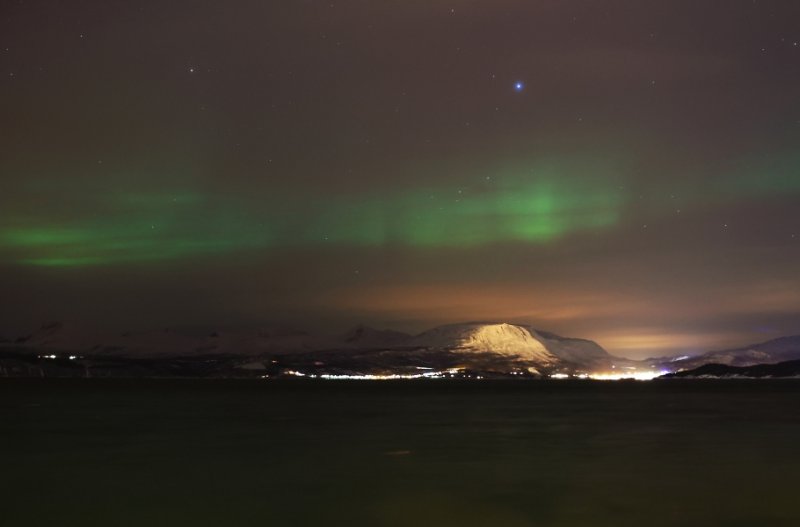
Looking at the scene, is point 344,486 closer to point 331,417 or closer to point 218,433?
point 218,433

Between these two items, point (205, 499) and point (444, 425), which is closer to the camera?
point (205, 499)

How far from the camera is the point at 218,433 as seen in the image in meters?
72.1

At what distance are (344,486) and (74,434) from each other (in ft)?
120

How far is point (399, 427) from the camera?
266ft

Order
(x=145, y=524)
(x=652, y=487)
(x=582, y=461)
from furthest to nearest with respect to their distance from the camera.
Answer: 1. (x=582, y=461)
2. (x=652, y=487)
3. (x=145, y=524)

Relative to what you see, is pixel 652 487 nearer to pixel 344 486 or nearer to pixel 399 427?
pixel 344 486

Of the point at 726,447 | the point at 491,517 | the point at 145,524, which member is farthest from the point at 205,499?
the point at 726,447

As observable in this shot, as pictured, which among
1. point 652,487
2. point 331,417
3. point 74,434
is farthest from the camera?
point 331,417

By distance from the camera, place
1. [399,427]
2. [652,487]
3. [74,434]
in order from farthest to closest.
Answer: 1. [399,427]
2. [74,434]
3. [652,487]

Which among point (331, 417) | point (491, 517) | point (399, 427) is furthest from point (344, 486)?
point (331, 417)

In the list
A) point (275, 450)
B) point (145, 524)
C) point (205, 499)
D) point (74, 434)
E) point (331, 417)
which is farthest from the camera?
point (331, 417)

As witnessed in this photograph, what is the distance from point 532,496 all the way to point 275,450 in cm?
2285

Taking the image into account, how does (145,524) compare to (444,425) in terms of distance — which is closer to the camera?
(145,524)

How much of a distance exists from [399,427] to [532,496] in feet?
147
